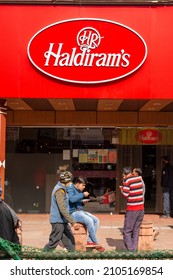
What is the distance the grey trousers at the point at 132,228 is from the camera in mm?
9391

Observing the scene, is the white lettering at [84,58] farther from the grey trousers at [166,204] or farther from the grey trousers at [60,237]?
the grey trousers at [60,237]

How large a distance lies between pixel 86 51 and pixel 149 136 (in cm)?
449

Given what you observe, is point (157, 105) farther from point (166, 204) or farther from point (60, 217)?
point (60, 217)

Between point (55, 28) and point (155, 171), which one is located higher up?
point (55, 28)

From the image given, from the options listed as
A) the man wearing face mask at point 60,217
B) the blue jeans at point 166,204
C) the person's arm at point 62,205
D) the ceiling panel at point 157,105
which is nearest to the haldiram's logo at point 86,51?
the ceiling panel at point 157,105

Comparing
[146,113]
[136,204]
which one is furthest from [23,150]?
[136,204]

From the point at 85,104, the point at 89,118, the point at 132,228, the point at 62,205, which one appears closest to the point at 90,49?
the point at 85,104

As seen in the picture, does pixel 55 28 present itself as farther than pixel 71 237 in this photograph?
Yes

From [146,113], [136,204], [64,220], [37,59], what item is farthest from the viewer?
[146,113]

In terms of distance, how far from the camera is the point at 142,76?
1224 cm

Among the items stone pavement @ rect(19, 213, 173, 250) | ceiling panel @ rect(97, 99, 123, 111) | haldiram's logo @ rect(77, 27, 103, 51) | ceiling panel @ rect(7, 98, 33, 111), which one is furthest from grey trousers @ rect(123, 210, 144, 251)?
ceiling panel @ rect(7, 98, 33, 111)

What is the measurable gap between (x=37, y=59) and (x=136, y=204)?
4.83 metres

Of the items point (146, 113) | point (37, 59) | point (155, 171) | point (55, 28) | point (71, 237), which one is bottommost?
point (71, 237)

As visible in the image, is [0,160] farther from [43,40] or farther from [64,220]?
[64,220]
